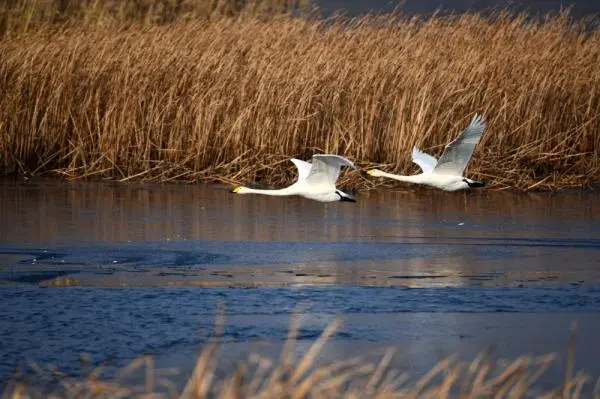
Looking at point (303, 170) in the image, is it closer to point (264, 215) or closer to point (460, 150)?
point (264, 215)

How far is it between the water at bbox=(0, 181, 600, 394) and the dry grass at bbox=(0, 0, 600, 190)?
4.07 ft

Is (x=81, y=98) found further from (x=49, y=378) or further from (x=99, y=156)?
(x=49, y=378)

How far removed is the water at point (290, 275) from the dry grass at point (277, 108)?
1241 millimetres

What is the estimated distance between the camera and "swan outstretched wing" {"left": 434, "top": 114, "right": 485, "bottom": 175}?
10461mm

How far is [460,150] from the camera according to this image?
10570 millimetres

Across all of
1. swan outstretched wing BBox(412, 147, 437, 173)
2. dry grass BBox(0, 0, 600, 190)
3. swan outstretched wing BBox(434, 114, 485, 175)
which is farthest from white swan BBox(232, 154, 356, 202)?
dry grass BBox(0, 0, 600, 190)

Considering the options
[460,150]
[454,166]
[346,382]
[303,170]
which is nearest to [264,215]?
[303,170]

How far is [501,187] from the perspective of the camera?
1392 centimetres

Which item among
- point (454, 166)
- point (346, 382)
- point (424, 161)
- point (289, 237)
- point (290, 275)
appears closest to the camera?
point (346, 382)

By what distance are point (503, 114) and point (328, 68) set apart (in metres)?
2.11

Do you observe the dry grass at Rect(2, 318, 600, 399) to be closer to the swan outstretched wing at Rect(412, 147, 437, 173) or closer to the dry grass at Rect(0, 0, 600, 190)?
the swan outstretched wing at Rect(412, 147, 437, 173)

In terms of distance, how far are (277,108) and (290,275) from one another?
20.1 ft

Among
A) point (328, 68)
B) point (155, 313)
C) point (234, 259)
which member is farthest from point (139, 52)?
point (155, 313)

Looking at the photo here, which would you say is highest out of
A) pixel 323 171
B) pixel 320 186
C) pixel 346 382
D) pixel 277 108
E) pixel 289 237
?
pixel 277 108
